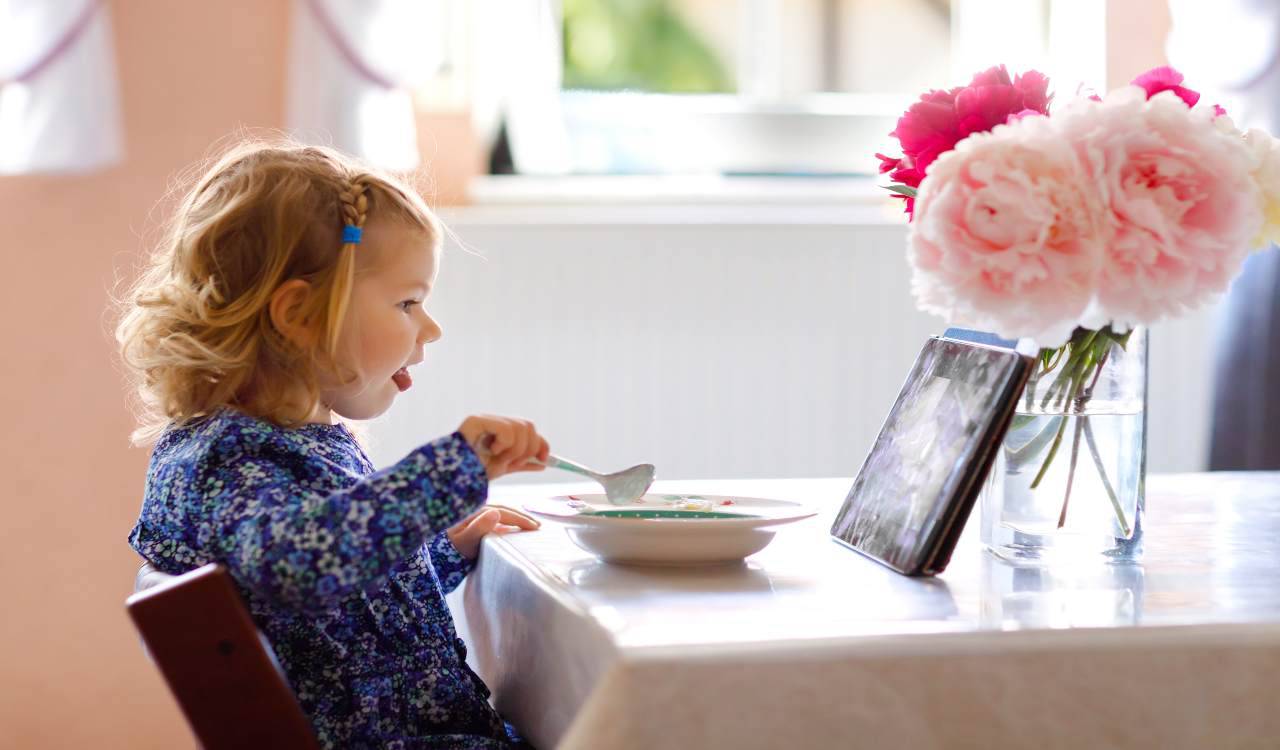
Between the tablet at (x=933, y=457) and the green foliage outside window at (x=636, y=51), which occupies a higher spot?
the green foliage outside window at (x=636, y=51)

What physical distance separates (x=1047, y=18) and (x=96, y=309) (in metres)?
1.98

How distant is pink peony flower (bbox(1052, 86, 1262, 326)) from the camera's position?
84 cm

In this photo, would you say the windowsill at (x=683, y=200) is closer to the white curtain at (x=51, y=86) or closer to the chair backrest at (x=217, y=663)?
the white curtain at (x=51, y=86)

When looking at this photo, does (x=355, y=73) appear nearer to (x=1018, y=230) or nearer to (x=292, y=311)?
(x=292, y=311)

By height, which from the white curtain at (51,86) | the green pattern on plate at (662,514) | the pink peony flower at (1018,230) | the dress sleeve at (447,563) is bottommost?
the dress sleeve at (447,563)

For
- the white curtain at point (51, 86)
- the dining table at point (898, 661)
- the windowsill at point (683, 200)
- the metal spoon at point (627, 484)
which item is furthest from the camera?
the windowsill at point (683, 200)

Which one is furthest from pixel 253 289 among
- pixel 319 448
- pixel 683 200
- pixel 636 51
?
pixel 636 51

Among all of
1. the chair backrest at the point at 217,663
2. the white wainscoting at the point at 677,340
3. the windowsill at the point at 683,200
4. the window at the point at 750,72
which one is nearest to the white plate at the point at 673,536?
the chair backrest at the point at 217,663

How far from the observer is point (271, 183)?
3.89 ft

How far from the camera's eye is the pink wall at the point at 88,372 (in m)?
2.38

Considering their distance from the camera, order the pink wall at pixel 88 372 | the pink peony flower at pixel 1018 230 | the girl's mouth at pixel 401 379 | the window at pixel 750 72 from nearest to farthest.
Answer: the pink peony flower at pixel 1018 230 < the girl's mouth at pixel 401 379 < the pink wall at pixel 88 372 < the window at pixel 750 72

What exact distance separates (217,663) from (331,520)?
0.14 metres

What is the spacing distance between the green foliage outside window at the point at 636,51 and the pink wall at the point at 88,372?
59 centimetres

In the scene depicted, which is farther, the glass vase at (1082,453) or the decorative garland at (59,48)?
the decorative garland at (59,48)
